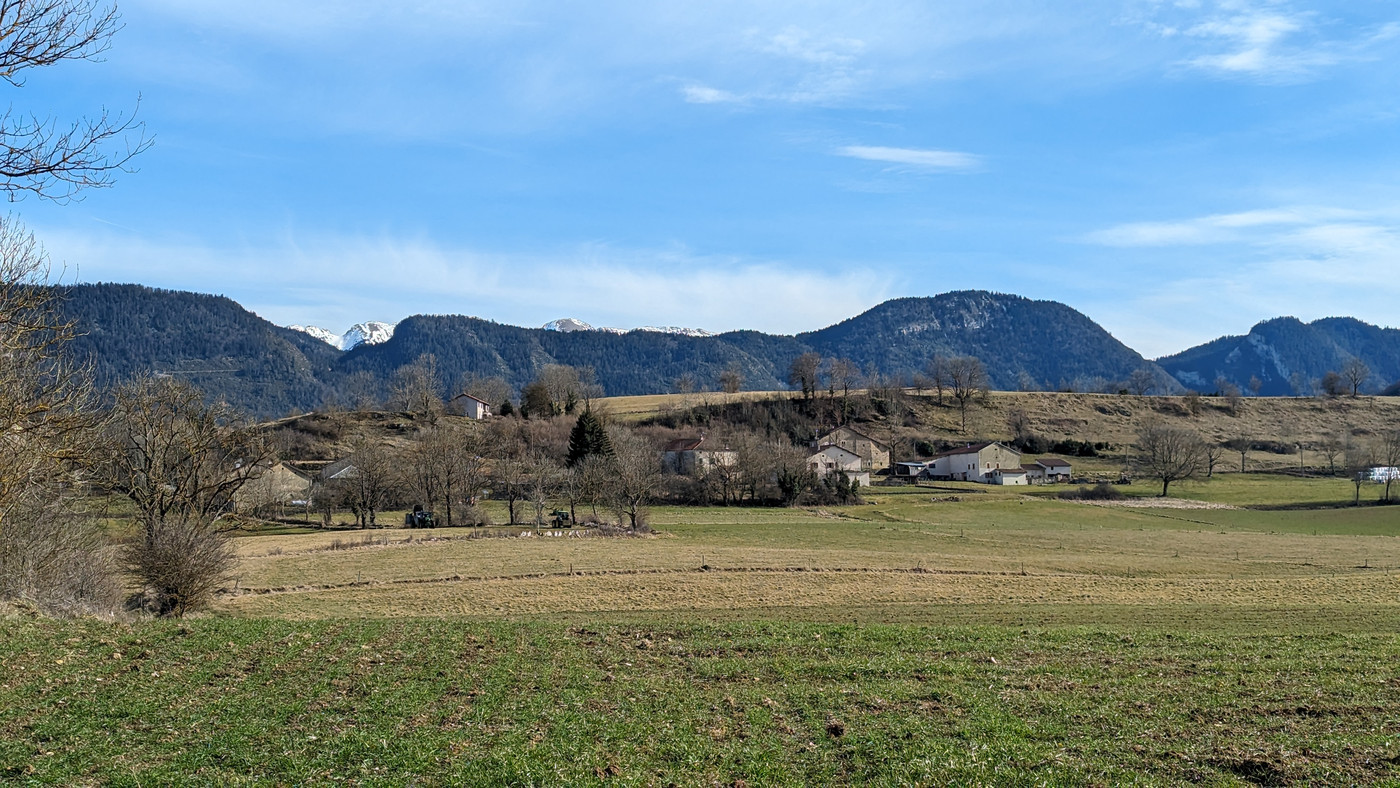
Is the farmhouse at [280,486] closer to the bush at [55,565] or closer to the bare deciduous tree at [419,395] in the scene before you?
the bare deciduous tree at [419,395]

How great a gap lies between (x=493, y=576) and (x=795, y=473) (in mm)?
54775

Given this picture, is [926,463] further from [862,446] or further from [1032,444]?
[1032,444]

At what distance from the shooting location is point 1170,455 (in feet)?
332

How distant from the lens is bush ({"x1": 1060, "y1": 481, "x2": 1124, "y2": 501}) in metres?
94.4

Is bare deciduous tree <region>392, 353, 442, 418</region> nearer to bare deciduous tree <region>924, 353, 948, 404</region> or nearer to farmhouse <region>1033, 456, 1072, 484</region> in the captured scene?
farmhouse <region>1033, 456, 1072, 484</region>

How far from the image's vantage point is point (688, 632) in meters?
21.3

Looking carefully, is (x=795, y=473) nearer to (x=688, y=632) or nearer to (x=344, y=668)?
(x=688, y=632)

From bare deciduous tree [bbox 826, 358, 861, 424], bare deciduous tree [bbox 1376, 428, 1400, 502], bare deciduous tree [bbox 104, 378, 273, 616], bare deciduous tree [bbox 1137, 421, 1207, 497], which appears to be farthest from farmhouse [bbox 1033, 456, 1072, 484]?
bare deciduous tree [bbox 104, 378, 273, 616]

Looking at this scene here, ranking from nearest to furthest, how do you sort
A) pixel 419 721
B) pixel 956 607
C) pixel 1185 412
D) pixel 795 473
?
pixel 419 721 < pixel 956 607 < pixel 795 473 < pixel 1185 412

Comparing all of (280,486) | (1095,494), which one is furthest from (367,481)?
(1095,494)

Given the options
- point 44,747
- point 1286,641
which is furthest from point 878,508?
point 44,747

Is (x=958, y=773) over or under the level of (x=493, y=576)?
over

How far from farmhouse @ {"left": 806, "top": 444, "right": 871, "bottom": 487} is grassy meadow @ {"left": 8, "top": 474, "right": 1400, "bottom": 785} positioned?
260 feet

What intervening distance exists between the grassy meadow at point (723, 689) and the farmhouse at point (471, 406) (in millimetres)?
116315
